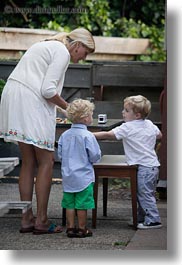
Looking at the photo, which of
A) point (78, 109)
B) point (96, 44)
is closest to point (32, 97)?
point (78, 109)

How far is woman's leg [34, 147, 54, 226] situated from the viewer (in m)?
5.34

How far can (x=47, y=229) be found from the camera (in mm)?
5457

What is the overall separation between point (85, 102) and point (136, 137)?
0.47 metres

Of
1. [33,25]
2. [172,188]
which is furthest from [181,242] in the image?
[33,25]

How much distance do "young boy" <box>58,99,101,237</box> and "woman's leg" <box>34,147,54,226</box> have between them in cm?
9

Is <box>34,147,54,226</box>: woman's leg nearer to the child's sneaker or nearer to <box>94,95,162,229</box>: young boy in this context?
<box>94,95,162,229</box>: young boy

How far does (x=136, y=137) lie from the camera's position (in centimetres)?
560

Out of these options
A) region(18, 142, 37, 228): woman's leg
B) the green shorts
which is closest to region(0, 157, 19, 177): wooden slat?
region(18, 142, 37, 228): woman's leg

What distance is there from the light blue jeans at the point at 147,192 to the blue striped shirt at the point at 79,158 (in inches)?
15.8

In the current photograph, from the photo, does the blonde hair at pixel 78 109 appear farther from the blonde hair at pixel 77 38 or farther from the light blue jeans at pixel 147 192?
the light blue jeans at pixel 147 192

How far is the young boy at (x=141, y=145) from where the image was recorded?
5.58m

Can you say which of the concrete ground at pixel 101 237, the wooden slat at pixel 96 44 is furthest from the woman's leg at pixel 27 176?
the wooden slat at pixel 96 44

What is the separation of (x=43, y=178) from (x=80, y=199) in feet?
0.87

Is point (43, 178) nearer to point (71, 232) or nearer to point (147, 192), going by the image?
point (71, 232)
